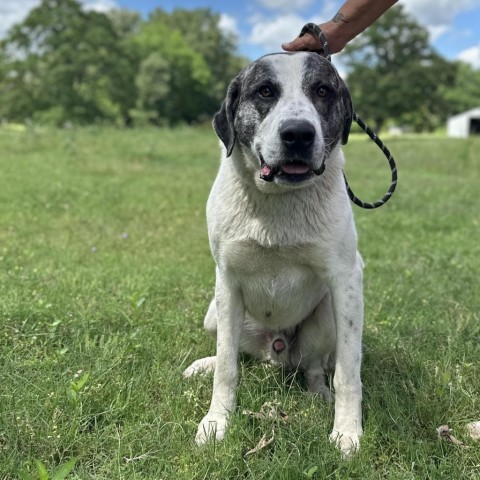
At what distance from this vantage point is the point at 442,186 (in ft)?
35.8

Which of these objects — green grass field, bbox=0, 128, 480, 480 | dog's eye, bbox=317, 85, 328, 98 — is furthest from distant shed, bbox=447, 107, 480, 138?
dog's eye, bbox=317, 85, 328, 98

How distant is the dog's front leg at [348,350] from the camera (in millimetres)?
2188

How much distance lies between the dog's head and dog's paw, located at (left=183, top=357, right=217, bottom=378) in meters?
1.04

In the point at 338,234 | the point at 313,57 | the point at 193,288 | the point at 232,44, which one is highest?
the point at 232,44

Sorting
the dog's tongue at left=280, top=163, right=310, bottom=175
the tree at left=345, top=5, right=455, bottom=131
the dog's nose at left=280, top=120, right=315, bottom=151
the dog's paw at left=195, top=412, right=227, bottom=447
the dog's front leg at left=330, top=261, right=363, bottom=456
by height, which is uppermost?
the tree at left=345, top=5, right=455, bottom=131

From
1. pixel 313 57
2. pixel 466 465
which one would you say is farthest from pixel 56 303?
pixel 466 465

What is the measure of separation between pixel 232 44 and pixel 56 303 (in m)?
71.3

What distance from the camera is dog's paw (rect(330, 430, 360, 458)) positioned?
2.01 m

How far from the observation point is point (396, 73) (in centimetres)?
5050

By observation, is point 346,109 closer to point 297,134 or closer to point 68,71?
point 297,134

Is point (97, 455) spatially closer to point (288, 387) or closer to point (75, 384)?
point (75, 384)

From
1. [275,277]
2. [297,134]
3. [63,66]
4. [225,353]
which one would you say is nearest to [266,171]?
[297,134]

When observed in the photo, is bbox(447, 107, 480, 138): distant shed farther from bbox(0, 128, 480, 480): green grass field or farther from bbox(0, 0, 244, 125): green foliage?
bbox(0, 128, 480, 480): green grass field

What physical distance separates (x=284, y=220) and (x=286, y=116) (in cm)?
48
